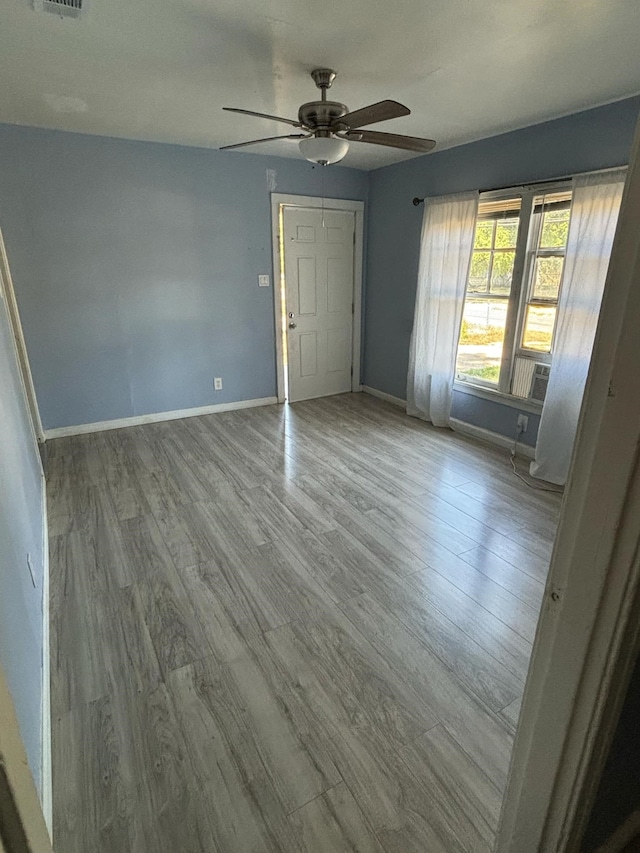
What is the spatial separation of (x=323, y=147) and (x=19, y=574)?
231 centimetres

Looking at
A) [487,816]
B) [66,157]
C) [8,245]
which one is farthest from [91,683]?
[66,157]

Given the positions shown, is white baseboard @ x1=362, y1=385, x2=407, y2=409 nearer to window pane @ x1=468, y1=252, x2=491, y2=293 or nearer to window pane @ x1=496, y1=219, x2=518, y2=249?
window pane @ x1=468, y1=252, x2=491, y2=293

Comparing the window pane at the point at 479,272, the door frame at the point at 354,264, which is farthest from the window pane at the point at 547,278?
the door frame at the point at 354,264

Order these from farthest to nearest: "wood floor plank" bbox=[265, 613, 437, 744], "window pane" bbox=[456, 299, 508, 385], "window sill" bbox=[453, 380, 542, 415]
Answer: "window pane" bbox=[456, 299, 508, 385], "window sill" bbox=[453, 380, 542, 415], "wood floor plank" bbox=[265, 613, 437, 744]

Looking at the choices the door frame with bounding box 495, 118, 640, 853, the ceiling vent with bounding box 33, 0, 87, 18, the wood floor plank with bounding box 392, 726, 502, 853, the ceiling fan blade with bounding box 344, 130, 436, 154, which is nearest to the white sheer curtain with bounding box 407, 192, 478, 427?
the ceiling fan blade with bounding box 344, 130, 436, 154

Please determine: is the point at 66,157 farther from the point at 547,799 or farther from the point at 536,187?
the point at 547,799

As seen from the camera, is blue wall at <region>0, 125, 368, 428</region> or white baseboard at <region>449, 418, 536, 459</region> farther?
white baseboard at <region>449, 418, 536, 459</region>

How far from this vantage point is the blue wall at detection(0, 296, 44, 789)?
120 cm

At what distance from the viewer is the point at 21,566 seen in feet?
5.24

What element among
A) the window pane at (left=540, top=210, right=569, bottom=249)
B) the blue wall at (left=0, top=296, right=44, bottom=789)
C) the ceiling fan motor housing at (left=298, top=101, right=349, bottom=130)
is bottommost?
the blue wall at (left=0, top=296, right=44, bottom=789)

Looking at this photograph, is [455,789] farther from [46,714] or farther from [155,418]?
[155,418]

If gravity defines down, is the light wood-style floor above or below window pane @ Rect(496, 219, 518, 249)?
below

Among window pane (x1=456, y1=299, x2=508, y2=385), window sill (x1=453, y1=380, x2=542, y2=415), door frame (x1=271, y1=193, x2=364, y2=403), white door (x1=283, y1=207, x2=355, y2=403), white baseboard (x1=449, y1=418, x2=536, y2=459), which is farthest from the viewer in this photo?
white door (x1=283, y1=207, x2=355, y2=403)

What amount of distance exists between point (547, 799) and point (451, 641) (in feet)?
3.44
